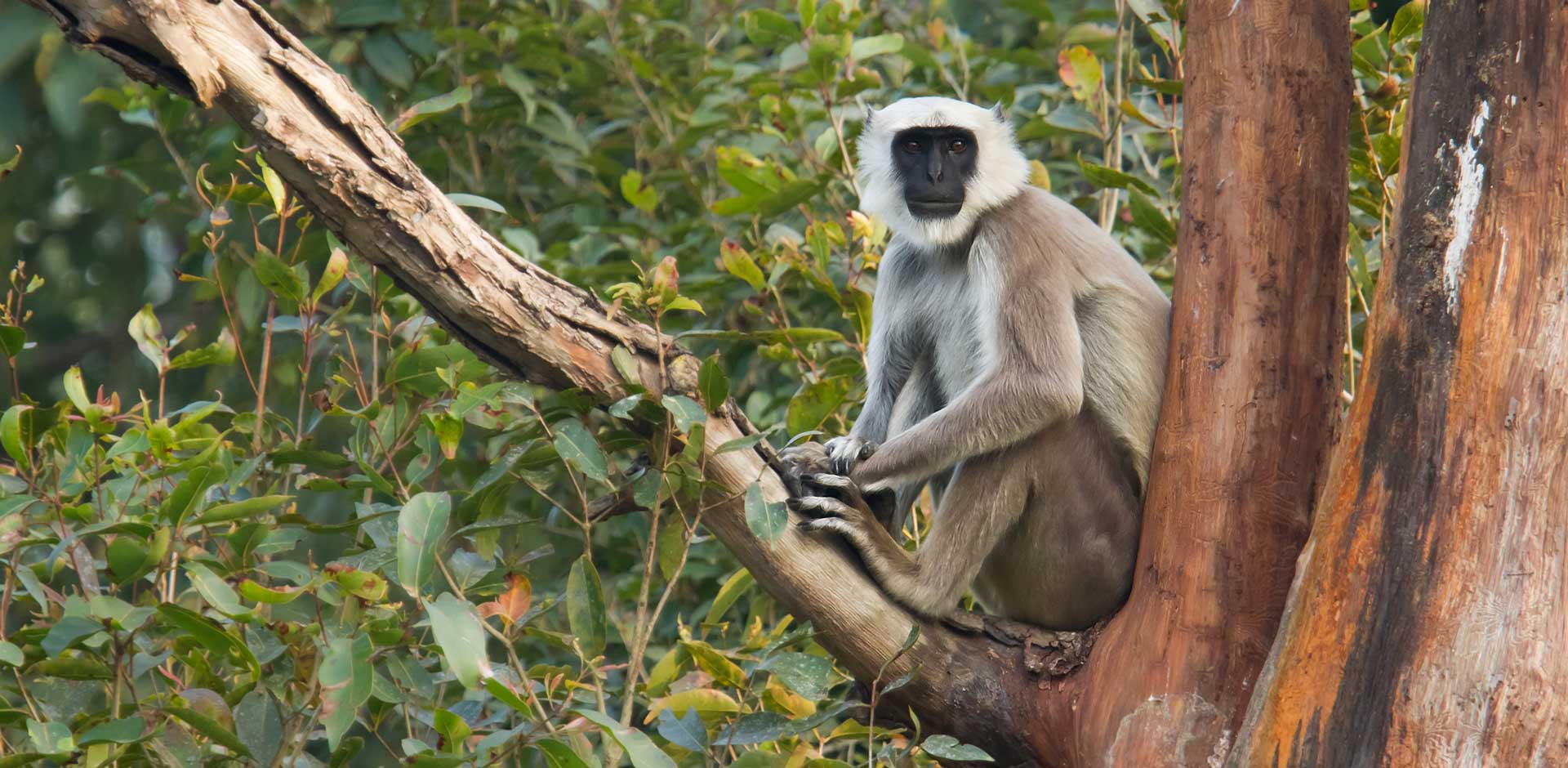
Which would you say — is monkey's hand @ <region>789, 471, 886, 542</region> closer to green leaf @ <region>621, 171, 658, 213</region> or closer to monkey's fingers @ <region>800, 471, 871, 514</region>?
monkey's fingers @ <region>800, 471, 871, 514</region>

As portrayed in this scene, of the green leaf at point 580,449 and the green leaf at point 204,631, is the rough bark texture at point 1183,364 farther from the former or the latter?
the green leaf at point 204,631

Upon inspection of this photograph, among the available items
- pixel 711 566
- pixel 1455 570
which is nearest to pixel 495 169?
pixel 711 566

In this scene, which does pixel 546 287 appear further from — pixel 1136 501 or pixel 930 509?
pixel 930 509

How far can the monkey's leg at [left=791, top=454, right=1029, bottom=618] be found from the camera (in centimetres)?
334

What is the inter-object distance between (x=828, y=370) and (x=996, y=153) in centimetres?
80

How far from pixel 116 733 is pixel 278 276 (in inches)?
41.8

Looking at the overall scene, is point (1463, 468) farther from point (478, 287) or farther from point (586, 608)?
point (478, 287)

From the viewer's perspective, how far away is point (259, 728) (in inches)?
→ 112

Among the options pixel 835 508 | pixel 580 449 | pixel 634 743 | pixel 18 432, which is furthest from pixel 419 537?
pixel 835 508

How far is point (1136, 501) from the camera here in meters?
3.61

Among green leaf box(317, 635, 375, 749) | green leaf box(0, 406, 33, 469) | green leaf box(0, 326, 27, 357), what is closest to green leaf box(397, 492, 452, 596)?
green leaf box(317, 635, 375, 749)

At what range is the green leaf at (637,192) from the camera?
4785mm

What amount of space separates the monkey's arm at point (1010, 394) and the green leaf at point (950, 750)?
91 cm

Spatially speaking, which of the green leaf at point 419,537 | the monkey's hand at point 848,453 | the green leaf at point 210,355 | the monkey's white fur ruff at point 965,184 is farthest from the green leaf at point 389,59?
the green leaf at point 419,537
